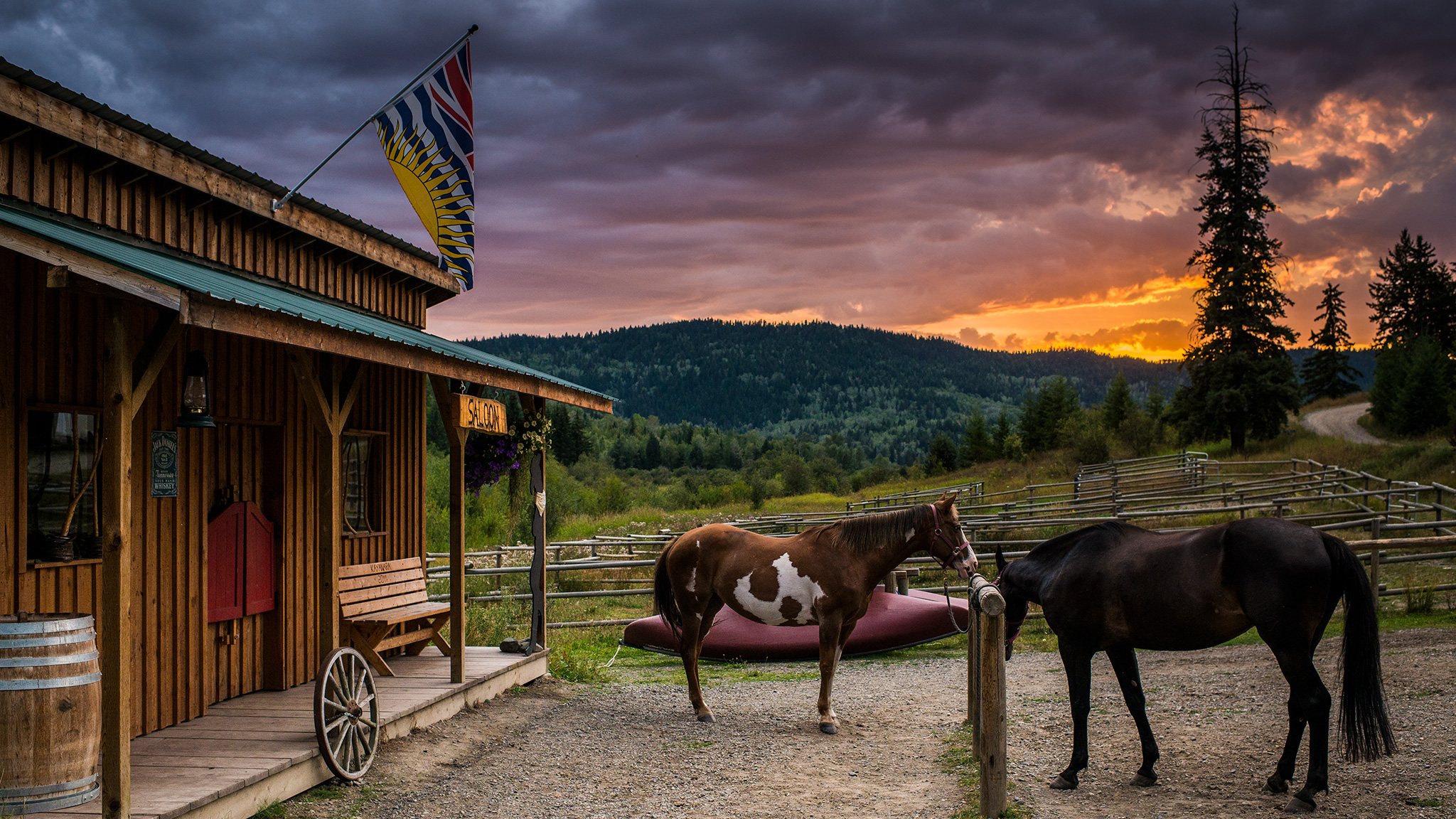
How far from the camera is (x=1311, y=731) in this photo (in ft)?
17.6

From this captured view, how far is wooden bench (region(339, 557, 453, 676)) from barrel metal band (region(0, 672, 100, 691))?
3.55 metres

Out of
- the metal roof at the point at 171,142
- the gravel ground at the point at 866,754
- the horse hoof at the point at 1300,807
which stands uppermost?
the metal roof at the point at 171,142

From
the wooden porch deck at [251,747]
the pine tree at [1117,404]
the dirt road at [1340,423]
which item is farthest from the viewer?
the pine tree at [1117,404]

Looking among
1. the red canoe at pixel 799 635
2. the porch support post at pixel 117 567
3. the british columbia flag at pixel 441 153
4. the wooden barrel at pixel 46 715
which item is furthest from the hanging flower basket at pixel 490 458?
the wooden barrel at pixel 46 715

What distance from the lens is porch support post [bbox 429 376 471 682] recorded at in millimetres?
7910

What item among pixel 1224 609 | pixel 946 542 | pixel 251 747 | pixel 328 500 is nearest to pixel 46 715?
pixel 251 747

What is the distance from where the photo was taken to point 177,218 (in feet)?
22.5

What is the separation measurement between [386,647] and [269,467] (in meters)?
1.85

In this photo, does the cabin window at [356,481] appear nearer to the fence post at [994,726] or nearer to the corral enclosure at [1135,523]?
the corral enclosure at [1135,523]

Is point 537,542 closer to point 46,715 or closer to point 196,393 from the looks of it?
point 196,393

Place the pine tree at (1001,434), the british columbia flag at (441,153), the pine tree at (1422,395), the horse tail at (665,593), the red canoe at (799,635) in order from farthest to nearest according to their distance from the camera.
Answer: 1. the pine tree at (1001,434)
2. the pine tree at (1422,395)
3. the red canoe at (799,635)
4. the horse tail at (665,593)
5. the british columbia flag at (441,153)

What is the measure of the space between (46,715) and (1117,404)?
63946 millimetres

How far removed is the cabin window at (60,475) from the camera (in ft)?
17.4

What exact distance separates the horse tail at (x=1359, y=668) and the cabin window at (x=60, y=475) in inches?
288
